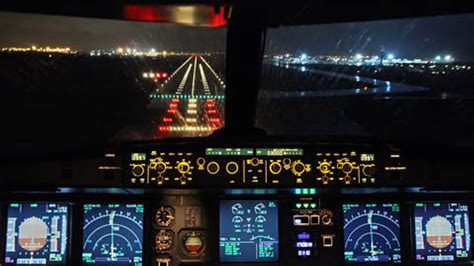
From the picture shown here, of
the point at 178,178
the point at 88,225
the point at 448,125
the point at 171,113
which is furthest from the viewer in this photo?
the point at 171,113

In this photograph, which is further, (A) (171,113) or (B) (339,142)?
(A) (171,113)

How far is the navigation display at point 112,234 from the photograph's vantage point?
3934 millimetres

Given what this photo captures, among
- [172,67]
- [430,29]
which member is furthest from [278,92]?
[430,29]

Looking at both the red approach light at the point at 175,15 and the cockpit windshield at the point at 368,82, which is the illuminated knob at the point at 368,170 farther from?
the red approach light at the point at 175,15

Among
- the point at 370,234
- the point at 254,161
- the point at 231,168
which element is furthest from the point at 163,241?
the point at 370,234

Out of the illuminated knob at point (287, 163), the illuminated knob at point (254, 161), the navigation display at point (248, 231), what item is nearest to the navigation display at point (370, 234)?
the navigation display at point (248, 231)

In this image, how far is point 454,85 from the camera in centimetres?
417

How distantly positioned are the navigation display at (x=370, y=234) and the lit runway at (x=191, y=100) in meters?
1.42

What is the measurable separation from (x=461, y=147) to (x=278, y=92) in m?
1.56

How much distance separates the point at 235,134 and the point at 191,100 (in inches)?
39.6

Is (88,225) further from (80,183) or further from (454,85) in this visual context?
(454,85)

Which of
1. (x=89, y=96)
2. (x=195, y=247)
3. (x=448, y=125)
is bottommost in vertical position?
(x=195, y=247)

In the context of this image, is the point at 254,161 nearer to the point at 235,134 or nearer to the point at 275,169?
the point at 275,169

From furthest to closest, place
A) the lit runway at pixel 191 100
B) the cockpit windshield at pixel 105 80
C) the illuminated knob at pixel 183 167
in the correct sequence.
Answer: the lit runway at pixel 191 100, the cockpit windshield at pixel 105 80, the illuminated knob at pixel 183 167
